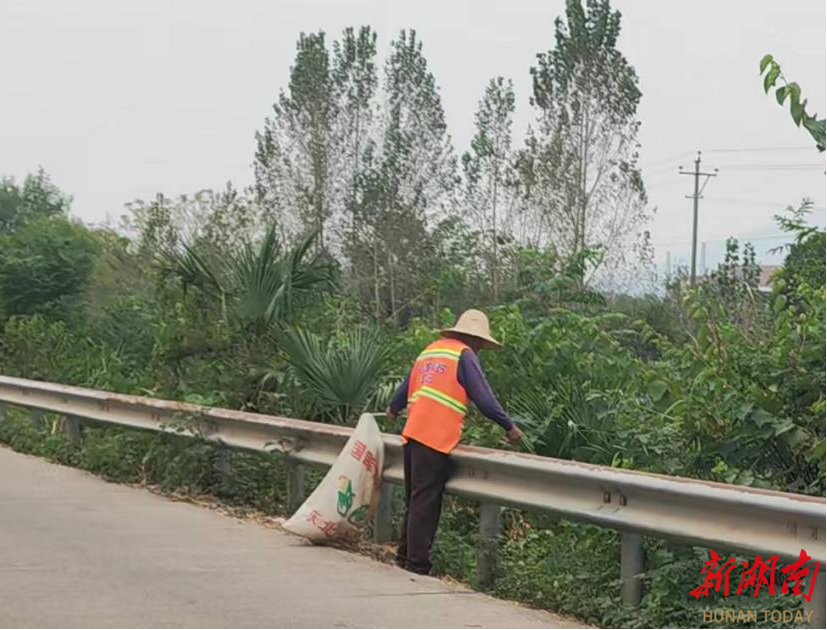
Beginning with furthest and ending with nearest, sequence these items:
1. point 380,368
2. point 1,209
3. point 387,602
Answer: point 1,209, point 380,368, point 387,602

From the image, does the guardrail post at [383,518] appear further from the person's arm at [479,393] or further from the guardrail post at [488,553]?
the person's arm at [479,393]

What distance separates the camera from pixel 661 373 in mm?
8914

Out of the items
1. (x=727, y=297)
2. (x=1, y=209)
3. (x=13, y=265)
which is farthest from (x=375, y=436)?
(x=1, y=209)

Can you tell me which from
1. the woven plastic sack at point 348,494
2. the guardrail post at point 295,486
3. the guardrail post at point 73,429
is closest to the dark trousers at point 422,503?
the woven plastic sack at point 348,494

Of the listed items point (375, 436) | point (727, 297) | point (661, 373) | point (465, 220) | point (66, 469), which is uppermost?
point (465, 220)

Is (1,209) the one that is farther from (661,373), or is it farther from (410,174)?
(661,373)

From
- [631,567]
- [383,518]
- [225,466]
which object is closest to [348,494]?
[383,518]

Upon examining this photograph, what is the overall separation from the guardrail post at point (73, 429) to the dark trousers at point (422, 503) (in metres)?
6.72

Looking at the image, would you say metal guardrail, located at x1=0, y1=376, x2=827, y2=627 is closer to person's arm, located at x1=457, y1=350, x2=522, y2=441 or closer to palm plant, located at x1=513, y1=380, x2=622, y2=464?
person's arm, located at x1=457, y1=350, x2=522, y2=441

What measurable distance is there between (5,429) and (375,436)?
8.51 meters

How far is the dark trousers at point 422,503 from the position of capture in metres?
7.81

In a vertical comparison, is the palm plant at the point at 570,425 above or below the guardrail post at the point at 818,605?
above

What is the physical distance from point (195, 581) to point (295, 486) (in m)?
2.72

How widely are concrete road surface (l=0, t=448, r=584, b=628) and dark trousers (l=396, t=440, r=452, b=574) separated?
0.19 metres
